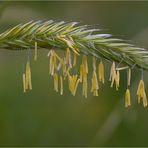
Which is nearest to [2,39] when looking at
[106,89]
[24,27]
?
[24,27]

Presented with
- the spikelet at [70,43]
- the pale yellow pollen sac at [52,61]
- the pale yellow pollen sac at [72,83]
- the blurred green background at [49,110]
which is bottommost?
the blurred green background at [49,110]

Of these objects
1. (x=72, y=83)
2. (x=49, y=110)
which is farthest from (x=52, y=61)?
(x=49, y=110)

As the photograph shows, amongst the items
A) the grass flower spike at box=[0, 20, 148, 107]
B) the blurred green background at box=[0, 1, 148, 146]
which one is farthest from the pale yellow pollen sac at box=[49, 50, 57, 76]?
the blurred green background at box=[0, 1, 148, 146]

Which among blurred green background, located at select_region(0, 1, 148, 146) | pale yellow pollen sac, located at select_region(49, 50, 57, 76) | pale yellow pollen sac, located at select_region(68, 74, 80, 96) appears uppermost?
pale yellow pollen sac, located at select_region(49, 50, 57, 76)

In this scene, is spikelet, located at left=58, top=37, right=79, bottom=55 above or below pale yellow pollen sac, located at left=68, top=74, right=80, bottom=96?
above

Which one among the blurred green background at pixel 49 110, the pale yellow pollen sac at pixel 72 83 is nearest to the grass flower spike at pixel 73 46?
the pale yellow pollen sac at pixel 72 83

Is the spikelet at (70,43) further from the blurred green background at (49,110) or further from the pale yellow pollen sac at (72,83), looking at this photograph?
the blurred green background at (49,110)

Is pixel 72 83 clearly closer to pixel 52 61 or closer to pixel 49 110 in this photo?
pixel 52 61

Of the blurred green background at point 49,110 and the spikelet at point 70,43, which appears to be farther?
the blurred green background at point 49,110

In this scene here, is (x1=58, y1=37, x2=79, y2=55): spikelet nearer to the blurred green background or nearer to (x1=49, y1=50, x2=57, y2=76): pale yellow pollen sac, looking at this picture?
(x1=49, y1=50, x2=57, y2=76): pale yellow pollen sac

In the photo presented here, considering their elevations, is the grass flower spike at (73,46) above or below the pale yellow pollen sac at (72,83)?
above

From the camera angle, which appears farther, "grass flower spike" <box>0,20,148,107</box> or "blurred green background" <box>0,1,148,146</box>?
"blurred green background" <box>0,1,148,146</box>

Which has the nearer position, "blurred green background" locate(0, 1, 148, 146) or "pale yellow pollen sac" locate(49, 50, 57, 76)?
"pale yellow pollen sac" locate(49, 50, 57, 76)

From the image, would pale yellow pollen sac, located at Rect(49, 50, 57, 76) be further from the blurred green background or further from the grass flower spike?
the blurred green background
